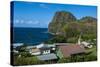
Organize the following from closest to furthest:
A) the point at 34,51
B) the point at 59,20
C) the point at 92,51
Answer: the point at 34,51
the point at 59,20
the point at 92,51

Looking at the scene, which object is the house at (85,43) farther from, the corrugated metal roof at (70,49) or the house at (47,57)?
the house at (47,57)

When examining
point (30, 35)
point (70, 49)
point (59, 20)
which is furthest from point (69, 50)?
point (30, 35)

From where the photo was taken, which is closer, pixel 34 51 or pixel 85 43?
pixel 34 51

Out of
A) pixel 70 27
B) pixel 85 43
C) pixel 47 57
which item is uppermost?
pixel 70 27

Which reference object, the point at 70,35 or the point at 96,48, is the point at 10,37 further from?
the point at 96,48

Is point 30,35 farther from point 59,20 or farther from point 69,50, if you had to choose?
point 69,50

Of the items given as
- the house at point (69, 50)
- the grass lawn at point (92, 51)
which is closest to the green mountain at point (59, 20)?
the house at point (69, 50)
